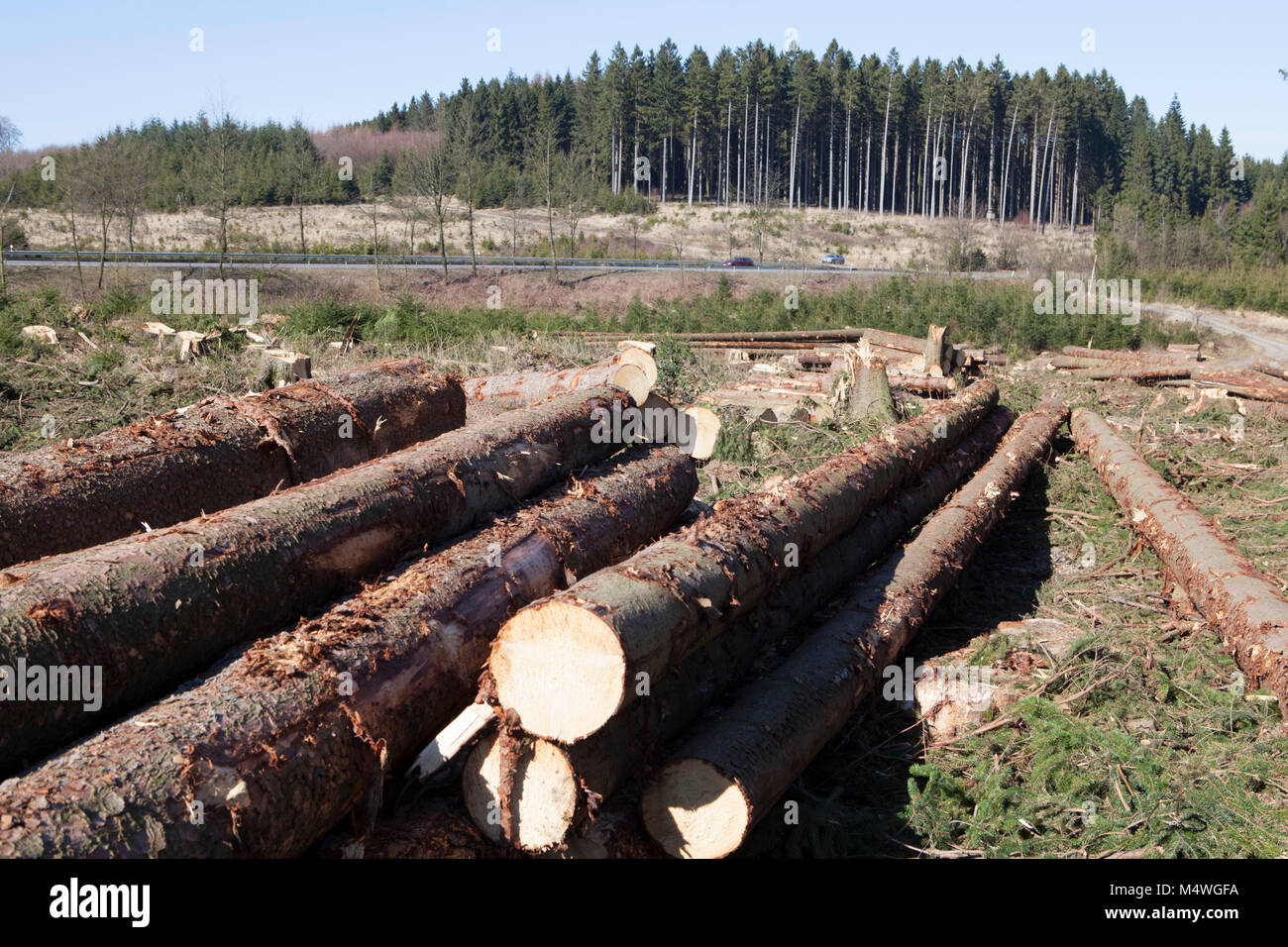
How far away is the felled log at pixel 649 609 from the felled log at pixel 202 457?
2.66 meters

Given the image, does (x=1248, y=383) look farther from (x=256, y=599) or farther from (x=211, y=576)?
(x=211, y=576)

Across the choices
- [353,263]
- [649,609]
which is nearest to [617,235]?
[353,263]

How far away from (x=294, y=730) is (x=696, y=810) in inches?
62.6

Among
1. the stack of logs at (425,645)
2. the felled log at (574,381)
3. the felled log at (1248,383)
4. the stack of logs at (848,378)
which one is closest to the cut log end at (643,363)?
the felled log at (574,381)

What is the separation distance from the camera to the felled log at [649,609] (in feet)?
10.8

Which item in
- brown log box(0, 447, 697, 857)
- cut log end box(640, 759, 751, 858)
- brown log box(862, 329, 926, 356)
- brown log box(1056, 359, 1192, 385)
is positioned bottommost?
cut log end box(640, 759, 751, 858)

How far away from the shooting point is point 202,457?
5230 millimetres

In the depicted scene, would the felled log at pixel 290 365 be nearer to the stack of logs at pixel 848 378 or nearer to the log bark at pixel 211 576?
the stack of logs at pixel 848 378

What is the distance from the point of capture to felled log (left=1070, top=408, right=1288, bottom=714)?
508cm

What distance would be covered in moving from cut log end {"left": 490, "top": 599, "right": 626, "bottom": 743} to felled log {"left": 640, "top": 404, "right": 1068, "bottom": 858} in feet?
1.91

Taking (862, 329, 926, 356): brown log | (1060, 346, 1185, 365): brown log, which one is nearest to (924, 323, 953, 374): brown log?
(862, 329, 926, 356): brown log

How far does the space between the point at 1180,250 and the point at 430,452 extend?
39.3 meters

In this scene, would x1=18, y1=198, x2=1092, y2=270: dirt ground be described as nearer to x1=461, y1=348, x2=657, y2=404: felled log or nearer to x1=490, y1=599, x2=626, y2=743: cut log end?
x1=461, y1=348, x2=657, y2=404: felled log

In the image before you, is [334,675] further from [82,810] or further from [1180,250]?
[1180,250]
